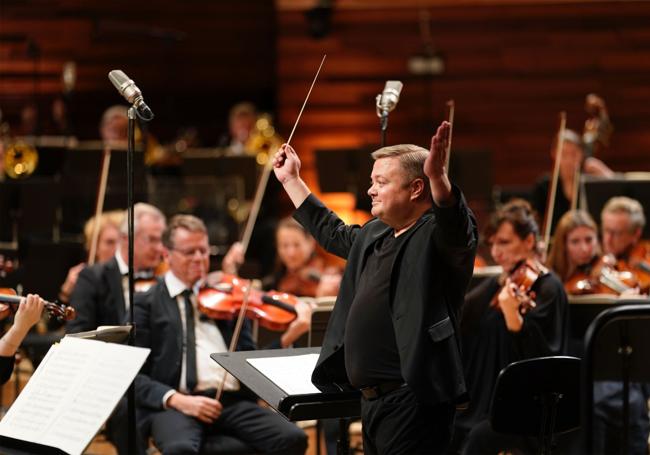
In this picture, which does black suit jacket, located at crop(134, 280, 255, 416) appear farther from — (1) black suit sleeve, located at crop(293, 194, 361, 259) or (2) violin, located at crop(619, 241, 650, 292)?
(2) violin, located at crop(619, 241, 650, 292)

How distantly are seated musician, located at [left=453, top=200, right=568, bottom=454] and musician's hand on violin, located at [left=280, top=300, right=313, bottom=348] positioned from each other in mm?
730

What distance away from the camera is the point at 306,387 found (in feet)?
9.68

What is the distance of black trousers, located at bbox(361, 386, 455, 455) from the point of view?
2885 mm

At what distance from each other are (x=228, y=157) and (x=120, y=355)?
4620 mm

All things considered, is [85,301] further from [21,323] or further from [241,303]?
[21,323]

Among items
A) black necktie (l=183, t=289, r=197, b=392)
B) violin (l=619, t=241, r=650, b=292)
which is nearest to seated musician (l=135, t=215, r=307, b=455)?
black necktie (l=183, t=289, r=197, b=392)

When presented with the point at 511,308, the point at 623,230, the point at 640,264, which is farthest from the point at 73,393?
the point at 623,230

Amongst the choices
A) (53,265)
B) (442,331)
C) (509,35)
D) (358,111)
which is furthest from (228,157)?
(442,331)

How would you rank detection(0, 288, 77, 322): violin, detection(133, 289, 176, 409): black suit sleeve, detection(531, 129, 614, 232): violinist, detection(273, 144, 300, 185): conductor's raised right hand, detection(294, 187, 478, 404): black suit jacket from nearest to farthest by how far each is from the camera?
detection(294, 187, 478, 404): black suit jacket → detection(273, 144, 300, 185): conductor's raised right hand → detection(0, 288, 77, 322): violin → detection(133, 289, 176, 409): black suit sleeve → detection(531, 129, 614, 232): violinist

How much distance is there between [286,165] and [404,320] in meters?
0.73

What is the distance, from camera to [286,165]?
3.26 metres

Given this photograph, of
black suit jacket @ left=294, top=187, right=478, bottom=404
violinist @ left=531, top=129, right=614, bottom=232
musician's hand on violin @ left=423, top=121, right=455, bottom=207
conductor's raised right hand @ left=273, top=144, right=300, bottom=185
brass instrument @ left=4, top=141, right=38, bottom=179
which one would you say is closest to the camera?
musician's hand on violin @ left=423, top=121, right=455, bottom=207

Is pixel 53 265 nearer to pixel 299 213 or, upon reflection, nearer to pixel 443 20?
pixel 299 213

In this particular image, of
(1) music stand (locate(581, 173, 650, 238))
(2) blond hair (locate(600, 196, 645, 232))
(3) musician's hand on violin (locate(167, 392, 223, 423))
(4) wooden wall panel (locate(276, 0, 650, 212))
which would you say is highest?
(4) wooden wall panel (locate(276, 0, 650, 212))
